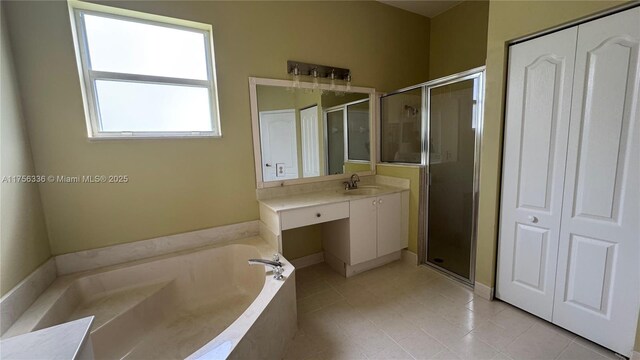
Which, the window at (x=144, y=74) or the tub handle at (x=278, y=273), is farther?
the window at (x=144, y=74)

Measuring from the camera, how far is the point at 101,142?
6.02 ft

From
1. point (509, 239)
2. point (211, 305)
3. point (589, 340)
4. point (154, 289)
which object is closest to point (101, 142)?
point (154, 289)

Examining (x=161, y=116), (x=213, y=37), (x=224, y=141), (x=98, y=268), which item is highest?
(x=213, y=37)

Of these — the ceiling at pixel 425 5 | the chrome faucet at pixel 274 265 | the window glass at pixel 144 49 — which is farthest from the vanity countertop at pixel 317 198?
the ceiling at pixel 425 5

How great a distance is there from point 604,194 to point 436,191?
1.22 meters

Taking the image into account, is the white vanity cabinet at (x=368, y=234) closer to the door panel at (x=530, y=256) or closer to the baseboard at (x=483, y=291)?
the baseboard at (x=483, y=291)

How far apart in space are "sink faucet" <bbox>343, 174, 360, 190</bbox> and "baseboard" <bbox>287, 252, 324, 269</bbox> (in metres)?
0.79

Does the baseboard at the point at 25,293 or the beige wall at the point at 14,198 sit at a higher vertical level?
the beige wall at the point at 14,198

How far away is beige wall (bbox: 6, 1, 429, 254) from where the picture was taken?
65.6 inches

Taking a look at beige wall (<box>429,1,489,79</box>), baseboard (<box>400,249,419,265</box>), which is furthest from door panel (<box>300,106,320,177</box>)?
beige wall (<box>429,1,489,79</box>)

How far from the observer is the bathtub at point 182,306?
1358mm

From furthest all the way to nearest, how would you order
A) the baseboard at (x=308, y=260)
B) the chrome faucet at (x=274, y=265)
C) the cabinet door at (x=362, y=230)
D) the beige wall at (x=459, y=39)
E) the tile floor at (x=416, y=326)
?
the beige wall at (x=459, y=39) < the baseboard at (x=308, y=260) < the cabinet door at (x=362, y=230) < the chrome faucet at (x=274, y=265) < the tile floor at (x=416, y=326)

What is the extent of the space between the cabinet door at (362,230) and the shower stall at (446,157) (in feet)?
1.85

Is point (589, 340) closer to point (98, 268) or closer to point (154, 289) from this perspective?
point (154, 289)
